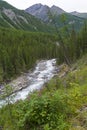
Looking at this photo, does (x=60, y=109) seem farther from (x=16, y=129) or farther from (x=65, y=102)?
(x=16, y=129)

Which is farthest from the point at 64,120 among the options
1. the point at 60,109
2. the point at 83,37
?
the point at 83,37

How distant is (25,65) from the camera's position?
102 meters

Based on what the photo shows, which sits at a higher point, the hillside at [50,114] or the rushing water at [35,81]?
the hillside at [50,114]

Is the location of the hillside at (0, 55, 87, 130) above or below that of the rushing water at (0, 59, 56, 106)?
above

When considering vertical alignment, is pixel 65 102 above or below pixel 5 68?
above

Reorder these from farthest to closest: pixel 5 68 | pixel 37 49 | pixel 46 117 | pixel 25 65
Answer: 1. pixel 37 49
2. pixel 25 65
3. pixel 5 68
4. pixel 46 117

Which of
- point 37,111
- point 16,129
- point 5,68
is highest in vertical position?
point 37,111

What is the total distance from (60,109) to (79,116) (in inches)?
30.7

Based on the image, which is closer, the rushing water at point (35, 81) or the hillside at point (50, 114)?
the hillside at point (50, 114)

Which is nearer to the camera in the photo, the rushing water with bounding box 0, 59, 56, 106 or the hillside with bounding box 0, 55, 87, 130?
the hillside with bounding box 0, 55, 87, 130

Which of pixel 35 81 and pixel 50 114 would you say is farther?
pixel 35 81

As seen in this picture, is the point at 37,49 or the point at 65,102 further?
the point at 37,49

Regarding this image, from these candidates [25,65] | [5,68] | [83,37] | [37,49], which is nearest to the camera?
[83,37]

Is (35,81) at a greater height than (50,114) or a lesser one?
lesser
